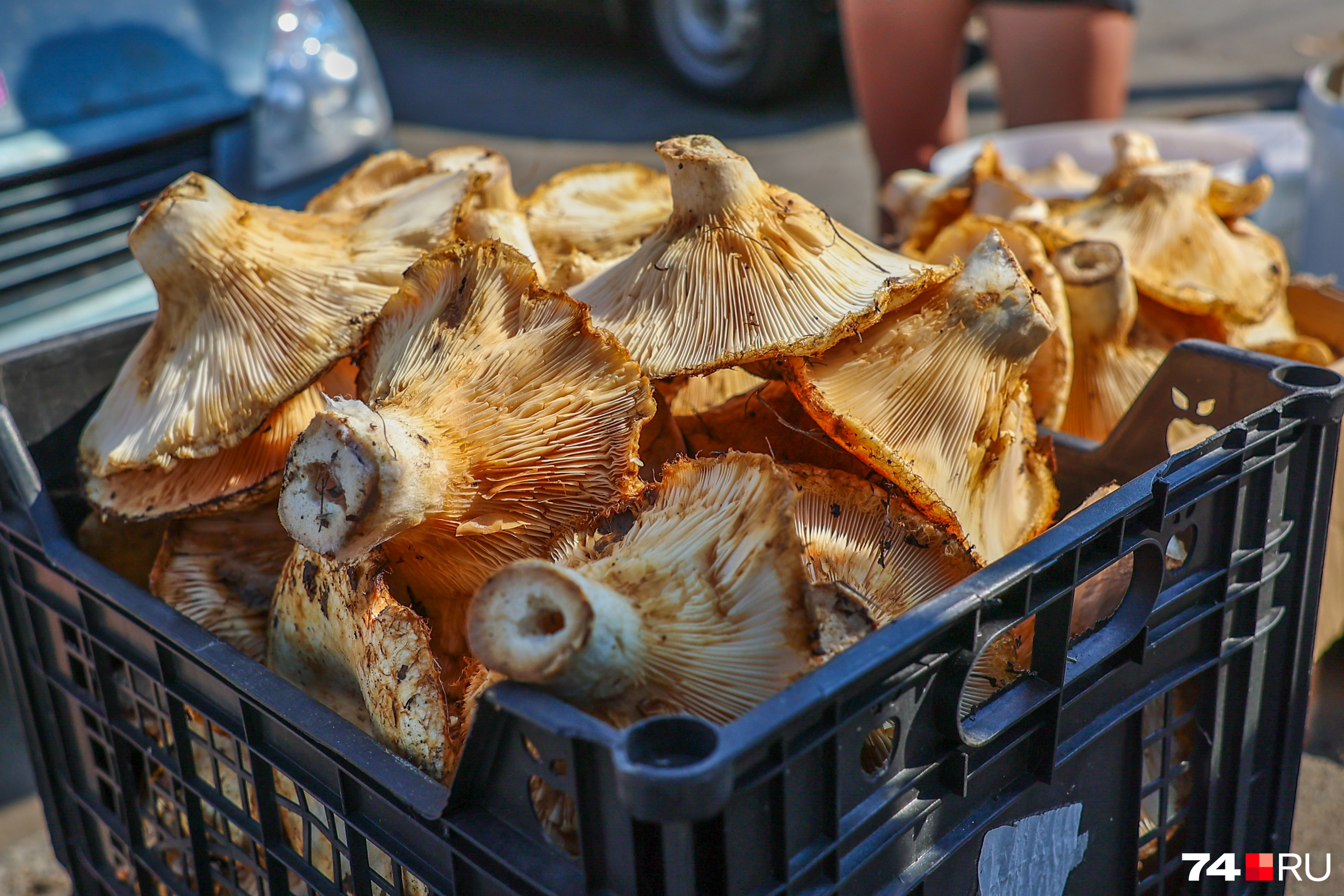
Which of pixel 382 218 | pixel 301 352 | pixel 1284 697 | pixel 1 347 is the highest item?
pixel 382 218

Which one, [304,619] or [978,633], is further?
[304,619]

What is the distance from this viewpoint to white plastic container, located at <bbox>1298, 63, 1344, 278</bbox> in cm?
253

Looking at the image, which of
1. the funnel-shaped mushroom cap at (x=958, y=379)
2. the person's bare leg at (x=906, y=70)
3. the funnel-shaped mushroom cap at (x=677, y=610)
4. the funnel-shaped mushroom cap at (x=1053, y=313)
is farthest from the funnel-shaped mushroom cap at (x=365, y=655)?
the person's bare leg at (x=906, y=70)

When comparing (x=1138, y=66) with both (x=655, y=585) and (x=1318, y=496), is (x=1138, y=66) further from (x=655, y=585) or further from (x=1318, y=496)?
(x=655, y=585)

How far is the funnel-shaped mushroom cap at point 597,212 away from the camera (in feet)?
4.93

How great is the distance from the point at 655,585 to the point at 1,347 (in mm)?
2069

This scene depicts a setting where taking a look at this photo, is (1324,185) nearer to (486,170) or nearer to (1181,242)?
(1181,242)

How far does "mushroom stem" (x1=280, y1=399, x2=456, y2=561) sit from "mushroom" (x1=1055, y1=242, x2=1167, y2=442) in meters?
1.03

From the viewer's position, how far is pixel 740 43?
20.3 ft

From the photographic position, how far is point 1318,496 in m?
1.18

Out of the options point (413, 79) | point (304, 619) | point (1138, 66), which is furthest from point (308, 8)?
point (1138, 66)

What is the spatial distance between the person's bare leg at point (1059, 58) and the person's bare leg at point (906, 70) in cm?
14

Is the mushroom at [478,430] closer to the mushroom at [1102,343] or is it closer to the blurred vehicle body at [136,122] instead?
the mushroom at [1102,343]

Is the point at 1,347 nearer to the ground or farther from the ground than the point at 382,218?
nearer to the ground
